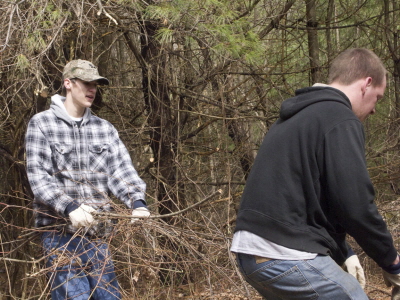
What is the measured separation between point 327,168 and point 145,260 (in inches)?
61.3

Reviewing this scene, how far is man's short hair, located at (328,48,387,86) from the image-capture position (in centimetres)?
226

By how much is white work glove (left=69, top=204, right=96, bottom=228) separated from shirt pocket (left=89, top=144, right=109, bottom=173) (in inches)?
14.7

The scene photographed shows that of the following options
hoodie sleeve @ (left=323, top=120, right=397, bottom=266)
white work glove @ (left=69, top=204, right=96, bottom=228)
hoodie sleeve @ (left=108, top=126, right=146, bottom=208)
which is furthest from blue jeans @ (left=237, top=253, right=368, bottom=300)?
hoodie sleeve @ (left=108, top=126, right=146, bottom=208)

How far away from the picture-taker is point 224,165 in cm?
625

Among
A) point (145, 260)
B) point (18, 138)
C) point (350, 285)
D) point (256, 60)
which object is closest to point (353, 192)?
point (350, 285)

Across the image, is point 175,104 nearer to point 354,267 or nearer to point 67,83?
point 67,83

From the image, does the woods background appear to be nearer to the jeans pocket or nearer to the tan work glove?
the jeans pocket

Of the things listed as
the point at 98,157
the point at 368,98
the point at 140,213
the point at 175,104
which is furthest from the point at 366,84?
the point at 175,104

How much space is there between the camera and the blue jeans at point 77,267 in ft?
9.96

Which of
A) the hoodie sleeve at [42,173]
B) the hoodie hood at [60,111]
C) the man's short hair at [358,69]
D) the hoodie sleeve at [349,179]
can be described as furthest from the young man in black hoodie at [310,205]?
the hoodie hood at [60,111]

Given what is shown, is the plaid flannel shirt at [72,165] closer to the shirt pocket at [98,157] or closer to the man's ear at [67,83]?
the shirt pocket at [98,157]

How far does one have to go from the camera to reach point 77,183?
3295mm

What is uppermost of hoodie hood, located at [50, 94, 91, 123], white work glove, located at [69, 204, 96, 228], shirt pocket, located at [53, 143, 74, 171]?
hoodie hood, located at [50, 94, 91, 123]

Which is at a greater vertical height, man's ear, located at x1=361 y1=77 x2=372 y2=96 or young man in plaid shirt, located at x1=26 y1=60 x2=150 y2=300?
man's ear, located at x1=361 y1=77 x2=372 y2=96
